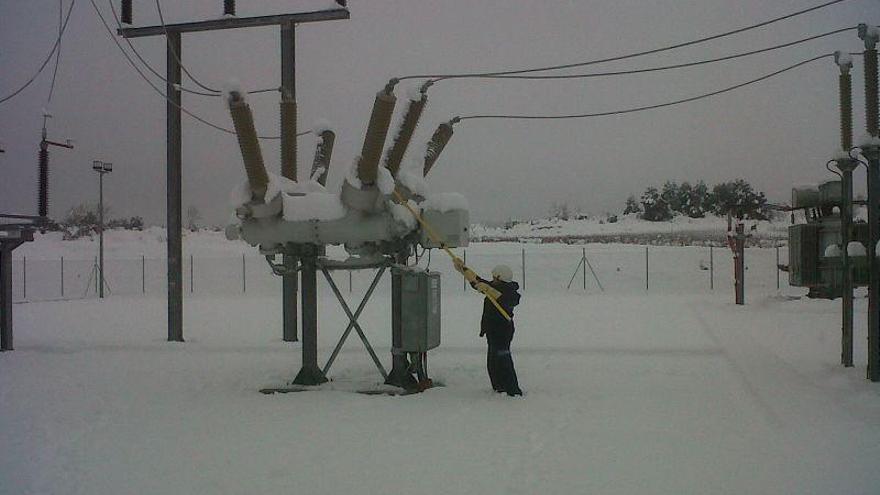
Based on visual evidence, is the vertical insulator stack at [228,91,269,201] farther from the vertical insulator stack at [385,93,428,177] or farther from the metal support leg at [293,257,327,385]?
the vertical insulator stack at [385,93,428,177]

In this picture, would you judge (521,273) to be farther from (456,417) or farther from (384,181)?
(456,417)

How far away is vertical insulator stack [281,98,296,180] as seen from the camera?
1033 cm

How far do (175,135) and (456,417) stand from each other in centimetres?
1076

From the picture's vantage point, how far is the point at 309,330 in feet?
34.6

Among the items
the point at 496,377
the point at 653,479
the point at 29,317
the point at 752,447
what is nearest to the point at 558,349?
the point at 496,377

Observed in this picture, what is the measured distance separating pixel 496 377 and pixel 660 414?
2.26 meters

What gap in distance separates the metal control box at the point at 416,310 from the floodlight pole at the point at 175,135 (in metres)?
5.84

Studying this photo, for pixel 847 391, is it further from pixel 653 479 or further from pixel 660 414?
pixel 653 479

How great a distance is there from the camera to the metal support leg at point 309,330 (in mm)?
10398

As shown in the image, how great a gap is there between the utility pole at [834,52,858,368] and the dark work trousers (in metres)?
5.61

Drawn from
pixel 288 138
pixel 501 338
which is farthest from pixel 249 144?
pixel 501 338

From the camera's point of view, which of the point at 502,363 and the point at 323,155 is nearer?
the point at 502,363

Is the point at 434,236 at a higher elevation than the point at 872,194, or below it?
below

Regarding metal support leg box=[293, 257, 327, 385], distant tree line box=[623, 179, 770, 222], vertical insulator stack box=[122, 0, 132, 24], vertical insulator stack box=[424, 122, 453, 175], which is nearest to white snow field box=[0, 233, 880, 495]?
metal support leg box=[293, 257, 327, 385]
